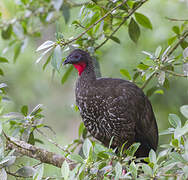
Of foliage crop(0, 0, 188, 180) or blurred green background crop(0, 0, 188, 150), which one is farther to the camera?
blurred green background crop(0, 0, 188, 150)

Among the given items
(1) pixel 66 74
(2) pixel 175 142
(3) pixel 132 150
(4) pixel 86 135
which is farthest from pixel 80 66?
(2) pixel 175 142

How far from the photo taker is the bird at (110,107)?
2.74 metres

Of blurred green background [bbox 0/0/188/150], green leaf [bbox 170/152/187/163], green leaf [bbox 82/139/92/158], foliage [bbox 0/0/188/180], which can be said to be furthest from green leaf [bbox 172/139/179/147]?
blurred green background [bbox 0/0/188/150]

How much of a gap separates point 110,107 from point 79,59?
486mm

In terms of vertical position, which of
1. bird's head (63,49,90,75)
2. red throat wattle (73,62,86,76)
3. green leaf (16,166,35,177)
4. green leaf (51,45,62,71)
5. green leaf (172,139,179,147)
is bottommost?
green leaf (16,166,35,177)

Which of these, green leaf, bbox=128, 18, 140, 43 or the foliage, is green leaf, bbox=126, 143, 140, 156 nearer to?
the foliage

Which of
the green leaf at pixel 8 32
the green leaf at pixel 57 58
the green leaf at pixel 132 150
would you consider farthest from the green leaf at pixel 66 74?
the green leaf at pixel 132 150

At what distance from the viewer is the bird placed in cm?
274

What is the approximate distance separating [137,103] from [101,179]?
1.14 meters

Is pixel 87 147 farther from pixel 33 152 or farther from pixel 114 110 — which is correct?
pixel 114 110

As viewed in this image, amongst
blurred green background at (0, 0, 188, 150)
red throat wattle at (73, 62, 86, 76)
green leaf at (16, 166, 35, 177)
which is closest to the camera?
green leaf at (16, 166, 35, 177)

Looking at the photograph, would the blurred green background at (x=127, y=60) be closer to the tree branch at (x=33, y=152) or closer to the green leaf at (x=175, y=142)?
the tree branch at (x=33, y=152)

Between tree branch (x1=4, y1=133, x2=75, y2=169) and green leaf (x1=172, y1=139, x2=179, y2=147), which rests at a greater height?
green leaf (x1=172, y1=139, x2=179, y2=147)

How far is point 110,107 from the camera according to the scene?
2717 mm
